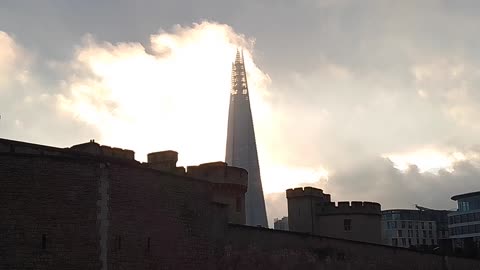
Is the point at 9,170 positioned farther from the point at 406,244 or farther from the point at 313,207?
the point at 406,244

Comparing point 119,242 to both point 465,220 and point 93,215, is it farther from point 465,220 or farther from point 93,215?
point 465,220

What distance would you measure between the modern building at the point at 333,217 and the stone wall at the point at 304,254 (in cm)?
740

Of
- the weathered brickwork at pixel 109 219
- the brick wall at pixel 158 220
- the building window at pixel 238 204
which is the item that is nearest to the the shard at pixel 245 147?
the building window at pixel 238 204

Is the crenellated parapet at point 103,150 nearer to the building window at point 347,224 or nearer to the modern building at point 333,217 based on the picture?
the modern building at point 333,217

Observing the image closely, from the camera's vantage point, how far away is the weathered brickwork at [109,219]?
77.0 feet

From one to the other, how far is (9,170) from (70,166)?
2299 mm

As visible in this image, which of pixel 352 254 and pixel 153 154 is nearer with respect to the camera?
pixel 352 254

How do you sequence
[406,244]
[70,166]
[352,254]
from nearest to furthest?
1. [70,166]
2. [352,254]
3. [406,244]

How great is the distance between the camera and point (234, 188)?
4522 cm

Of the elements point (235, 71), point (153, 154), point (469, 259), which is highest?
point (235, 71)

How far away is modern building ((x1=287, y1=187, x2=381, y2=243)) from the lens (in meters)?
56.5

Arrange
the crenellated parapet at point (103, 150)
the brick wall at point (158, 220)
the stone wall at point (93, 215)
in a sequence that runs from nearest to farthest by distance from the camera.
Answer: the stone wall at point (93, 215)
the brick wall at point (158, 220)
the crenellated parapet at point (103, 150)

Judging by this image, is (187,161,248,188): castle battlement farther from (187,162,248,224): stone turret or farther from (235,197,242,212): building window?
(235,197,242,212): building window

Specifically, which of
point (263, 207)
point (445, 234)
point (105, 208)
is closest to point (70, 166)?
point (105, 208)
